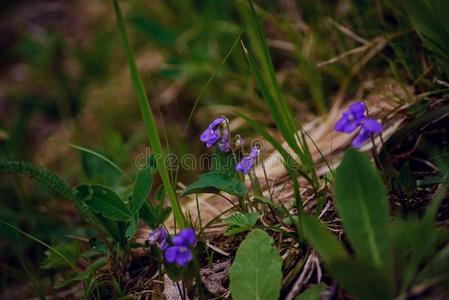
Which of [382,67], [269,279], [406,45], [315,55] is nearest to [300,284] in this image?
[269,279]

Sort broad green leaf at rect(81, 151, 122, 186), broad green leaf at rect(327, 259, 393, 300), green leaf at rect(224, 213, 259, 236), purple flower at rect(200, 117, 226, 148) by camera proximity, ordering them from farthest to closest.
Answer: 1. broad green leaf at rect(81, 151, 122, 186)
2. purple flower at rect(200, 117, 226, 148)
3. green leaf at rect(224, 213, 259, 236)
4. broad green leaf at rect(327, 259, 393, 300)

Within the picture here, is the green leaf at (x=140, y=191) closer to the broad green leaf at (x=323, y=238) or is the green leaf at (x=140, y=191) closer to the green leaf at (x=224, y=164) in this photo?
the green leaf at (x=224, y=164)

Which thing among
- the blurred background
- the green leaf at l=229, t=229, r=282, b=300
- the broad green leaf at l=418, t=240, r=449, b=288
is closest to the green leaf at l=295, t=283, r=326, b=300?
the green leaf at l=229, t=229, r=282, b=300

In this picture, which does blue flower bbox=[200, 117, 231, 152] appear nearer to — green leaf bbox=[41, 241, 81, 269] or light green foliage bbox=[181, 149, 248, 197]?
light green foliage bbox=[181, 149, 248, 197]

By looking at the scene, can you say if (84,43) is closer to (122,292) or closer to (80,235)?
(80,235)

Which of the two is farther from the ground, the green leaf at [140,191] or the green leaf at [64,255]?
the green leaf at [140,191]

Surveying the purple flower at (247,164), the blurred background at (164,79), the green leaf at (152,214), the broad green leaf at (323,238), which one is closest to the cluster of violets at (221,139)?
the purple flower at (247,164)
